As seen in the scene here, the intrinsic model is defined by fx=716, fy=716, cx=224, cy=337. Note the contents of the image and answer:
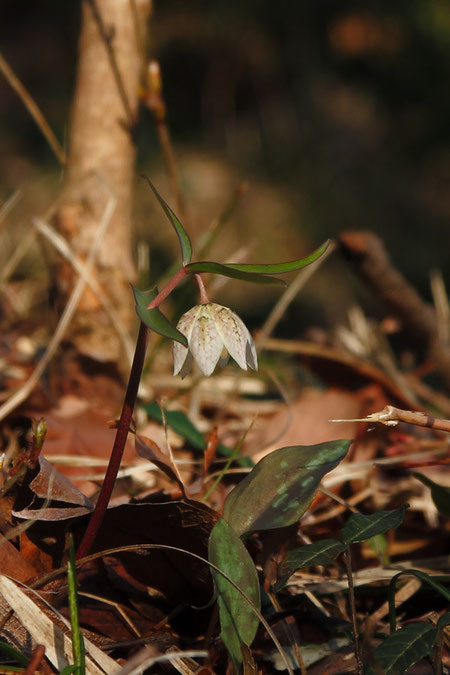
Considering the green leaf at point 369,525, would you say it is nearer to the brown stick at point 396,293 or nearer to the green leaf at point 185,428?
the green leaf at point 185,428

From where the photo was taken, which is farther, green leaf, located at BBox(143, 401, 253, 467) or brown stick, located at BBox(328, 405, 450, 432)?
green leaf, located at BBox(143, 401, 253, 467)

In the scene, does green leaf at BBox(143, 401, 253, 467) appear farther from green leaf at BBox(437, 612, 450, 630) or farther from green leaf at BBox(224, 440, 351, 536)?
green leaf at BBox(437, 612, 450, 630)

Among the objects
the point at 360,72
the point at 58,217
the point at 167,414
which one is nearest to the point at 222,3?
the point at 360,72

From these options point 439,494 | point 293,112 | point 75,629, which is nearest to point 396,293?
point 439,494

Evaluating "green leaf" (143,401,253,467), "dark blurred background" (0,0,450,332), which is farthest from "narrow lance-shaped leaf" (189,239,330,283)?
"dark blurred background" (0,0,450,332)

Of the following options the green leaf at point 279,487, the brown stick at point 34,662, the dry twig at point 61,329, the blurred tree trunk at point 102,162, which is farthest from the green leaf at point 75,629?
the blurred tree trunk at point 102,162

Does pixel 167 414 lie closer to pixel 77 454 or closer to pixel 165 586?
pixel 77 454
